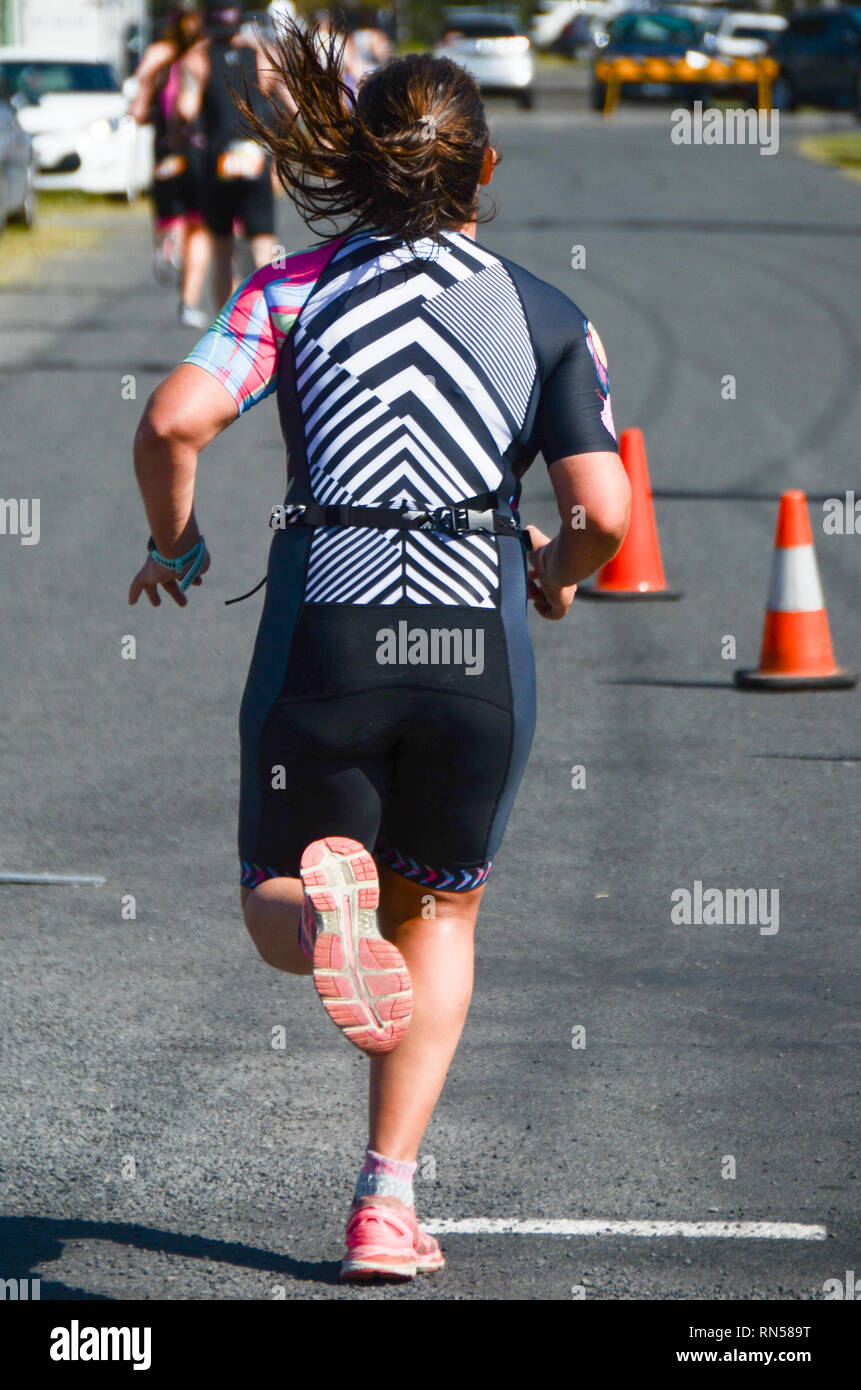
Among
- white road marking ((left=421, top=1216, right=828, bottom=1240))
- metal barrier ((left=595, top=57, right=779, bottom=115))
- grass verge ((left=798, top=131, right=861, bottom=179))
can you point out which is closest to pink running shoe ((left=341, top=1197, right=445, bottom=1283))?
white road marking ((left=421, top=1216, right=828, bottom=1240))

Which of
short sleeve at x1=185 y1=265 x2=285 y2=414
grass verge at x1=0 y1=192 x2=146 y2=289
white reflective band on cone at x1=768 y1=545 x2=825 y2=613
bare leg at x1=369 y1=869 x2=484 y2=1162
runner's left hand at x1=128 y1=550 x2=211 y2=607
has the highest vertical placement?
grass verge at x1=0 y1=192 x2=146 y2=289

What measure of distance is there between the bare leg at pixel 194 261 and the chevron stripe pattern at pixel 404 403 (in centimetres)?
1056

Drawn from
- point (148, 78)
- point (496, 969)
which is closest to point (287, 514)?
point (496, 969)

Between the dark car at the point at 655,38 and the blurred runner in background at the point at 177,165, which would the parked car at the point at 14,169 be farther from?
the dark car at the point at 655,38

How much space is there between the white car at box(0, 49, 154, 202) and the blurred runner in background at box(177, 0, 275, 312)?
9372 mm

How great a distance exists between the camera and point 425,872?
3.33 meters

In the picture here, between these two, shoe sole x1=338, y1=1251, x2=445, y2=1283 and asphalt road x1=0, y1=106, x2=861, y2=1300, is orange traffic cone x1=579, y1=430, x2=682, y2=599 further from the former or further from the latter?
shoe sole x1=338, y1=1251, x2=445, y2=1283

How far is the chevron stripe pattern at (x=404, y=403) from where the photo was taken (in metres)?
3.18

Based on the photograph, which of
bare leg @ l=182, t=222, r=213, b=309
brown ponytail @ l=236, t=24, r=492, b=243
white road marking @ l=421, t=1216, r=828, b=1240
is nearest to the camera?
brown ponytail @ l=236, t=24, r=492, b=243

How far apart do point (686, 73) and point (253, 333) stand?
41.4 metres

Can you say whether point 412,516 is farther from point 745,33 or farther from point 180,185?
point 745,33

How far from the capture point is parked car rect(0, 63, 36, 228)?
1956cm

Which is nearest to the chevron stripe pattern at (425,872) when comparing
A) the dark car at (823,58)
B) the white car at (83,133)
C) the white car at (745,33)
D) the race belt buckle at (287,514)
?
the race belt buckle at (287,514)
